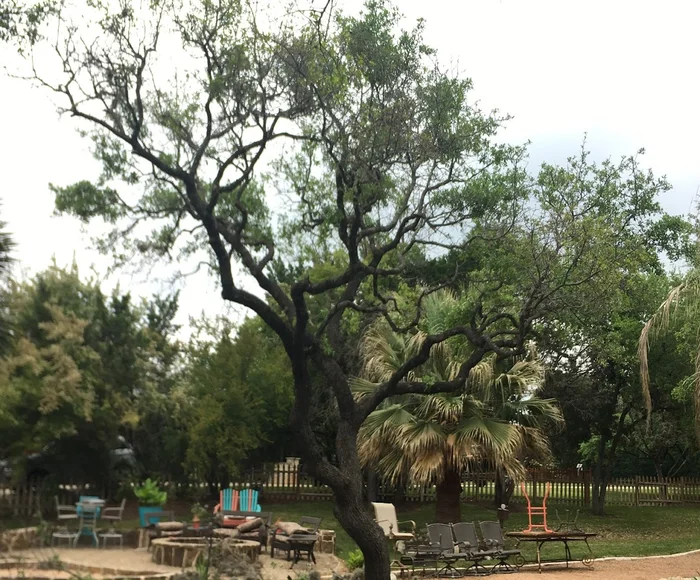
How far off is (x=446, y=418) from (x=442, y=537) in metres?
3.83

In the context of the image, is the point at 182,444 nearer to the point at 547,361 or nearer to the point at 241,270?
the point at 241,270

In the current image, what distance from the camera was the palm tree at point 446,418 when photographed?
18.1 metres

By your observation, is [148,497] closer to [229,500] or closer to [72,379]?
[72,379]

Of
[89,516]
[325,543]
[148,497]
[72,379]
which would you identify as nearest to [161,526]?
[148,497]

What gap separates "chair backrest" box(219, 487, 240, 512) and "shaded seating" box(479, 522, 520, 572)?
261 inches

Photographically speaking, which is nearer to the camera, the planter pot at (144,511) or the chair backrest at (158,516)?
the planter pot at (144,511)

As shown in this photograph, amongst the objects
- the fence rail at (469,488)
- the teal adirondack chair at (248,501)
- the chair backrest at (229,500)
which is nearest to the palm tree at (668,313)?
the teal adirondack chair at (248,501)

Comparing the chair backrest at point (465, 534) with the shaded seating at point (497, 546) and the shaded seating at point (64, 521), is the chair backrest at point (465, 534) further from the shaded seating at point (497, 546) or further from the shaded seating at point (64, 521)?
the shaded seating at point (64, 521)

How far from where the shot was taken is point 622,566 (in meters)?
16.2

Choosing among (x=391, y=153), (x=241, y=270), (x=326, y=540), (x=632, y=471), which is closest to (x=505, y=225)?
(x=391, y=153)

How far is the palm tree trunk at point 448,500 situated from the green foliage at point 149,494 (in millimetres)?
7226

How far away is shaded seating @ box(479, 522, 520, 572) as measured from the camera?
51.5ft

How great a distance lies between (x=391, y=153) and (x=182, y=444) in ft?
28.9

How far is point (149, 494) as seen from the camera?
44.8 feet
